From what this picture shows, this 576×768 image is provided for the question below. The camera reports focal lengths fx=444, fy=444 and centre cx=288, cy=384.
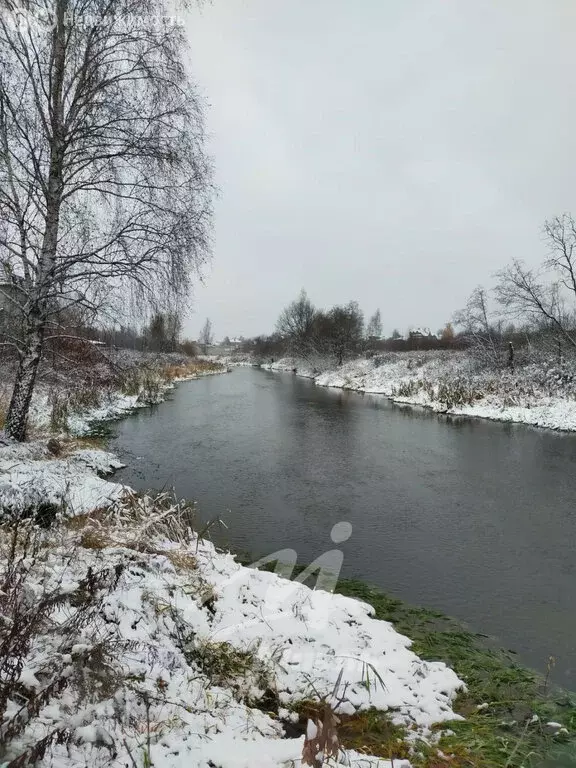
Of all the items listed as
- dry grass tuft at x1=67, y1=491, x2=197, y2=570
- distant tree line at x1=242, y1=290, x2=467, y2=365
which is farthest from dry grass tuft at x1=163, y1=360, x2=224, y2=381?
dry grass tuft at x1=67, y1=491, x2=197, y2=570

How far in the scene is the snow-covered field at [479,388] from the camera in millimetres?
18156

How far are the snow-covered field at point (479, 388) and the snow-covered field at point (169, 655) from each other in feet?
52.1

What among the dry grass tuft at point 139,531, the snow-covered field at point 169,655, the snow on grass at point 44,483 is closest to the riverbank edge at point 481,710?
the snow-covered field at point 169,655

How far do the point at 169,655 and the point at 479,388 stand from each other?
22.4 metres

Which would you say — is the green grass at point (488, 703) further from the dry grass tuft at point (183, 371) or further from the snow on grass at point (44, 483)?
the dry grass tuft at point (183, 371)

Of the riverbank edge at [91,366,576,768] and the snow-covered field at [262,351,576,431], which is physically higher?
the snow-covered field at [262,351,576,431]

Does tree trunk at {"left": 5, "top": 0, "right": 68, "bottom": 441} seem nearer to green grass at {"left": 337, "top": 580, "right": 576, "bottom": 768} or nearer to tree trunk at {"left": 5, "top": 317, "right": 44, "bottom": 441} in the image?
tree trunk at {"left": 5, "top": 317, "right": 44, "bottom": 441}

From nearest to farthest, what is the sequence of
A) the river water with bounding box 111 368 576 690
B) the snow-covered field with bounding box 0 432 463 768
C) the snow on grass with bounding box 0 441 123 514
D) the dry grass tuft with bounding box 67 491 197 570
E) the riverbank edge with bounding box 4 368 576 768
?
the snow-covered field with bounding box 0 432 463 768
the riverbank edge with bounding box 4 368 576 768
the dry grass tuft with bounding box 67 491 197 570
the snow on grass with bounding box 0 441 123 514
the river water with bounding box 111 368 576 690

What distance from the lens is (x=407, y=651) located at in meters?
3.87

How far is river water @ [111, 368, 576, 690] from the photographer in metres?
5.27

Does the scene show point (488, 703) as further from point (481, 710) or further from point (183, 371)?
point (183, 371)

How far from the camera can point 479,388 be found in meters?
22.6

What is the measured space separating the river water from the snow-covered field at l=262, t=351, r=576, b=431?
2.31 m

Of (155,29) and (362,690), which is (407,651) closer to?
(362,690)
